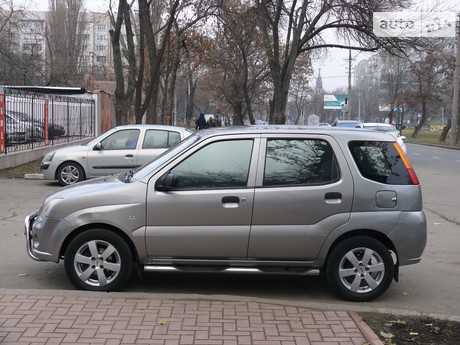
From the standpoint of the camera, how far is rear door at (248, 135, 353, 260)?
519 cm

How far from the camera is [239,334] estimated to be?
424cm

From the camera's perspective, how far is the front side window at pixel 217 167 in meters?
5.27

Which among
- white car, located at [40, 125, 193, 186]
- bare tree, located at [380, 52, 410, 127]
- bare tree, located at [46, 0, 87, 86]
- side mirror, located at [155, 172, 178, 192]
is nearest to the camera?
side mirror, located at [155, 172, 178, 192]

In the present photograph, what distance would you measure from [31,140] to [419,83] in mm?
47922

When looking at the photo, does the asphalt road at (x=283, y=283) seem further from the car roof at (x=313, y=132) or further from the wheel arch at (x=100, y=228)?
the car roof at (x=313, y=132)

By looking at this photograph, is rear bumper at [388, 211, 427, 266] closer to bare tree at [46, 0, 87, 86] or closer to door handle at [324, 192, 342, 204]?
door handle at [324, 192, 342, 204]

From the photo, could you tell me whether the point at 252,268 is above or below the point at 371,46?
below

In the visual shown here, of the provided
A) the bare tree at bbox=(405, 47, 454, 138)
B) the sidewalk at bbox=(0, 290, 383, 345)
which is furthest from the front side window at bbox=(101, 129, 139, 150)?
the bare tree at bbox=(405, 47, 454, 138)

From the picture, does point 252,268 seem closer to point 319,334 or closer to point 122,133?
point 319,334

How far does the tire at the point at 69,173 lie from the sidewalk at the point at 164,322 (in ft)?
26.8

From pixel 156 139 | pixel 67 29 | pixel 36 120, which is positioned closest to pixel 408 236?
pixel 156 139

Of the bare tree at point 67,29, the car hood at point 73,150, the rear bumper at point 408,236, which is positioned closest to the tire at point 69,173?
the car hood at point 73,150

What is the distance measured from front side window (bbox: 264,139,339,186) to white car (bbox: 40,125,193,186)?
7.26 metres

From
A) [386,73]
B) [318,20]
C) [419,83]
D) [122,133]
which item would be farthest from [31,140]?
[386,73]
